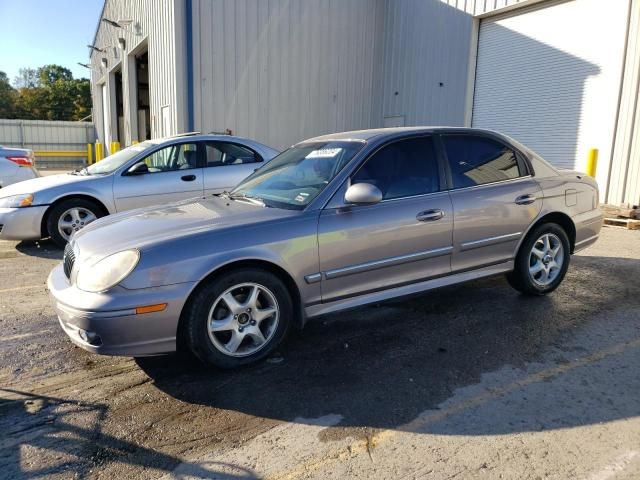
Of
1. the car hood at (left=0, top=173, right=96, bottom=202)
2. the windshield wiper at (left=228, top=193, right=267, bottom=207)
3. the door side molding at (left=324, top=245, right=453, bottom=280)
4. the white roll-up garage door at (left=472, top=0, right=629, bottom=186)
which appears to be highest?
the white roll-up garage door at (left=472, top=0, right=629, bottom=186)

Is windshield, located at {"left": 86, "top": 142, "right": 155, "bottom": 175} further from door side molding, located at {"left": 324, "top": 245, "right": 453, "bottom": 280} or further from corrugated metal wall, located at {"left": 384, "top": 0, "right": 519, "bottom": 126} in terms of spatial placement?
corrugated metal wall, located at {"left": 384, "top": 0, "right": 519, "bottom": 126}

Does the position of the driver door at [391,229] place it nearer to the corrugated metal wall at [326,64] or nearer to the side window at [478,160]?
the side window at [478,160]

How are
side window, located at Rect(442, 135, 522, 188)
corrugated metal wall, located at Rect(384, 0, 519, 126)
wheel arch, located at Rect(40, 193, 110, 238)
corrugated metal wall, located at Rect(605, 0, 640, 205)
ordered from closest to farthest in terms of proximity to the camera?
side window, located at Rect(442, 135, 522, 188), wheel arch, located at Rect(40, 193, 110, 238), corrugated metal wall, located at Rect(605, 0, 640, 205), corrugated metal wall, located at Rect(384, 0, 519, 126)

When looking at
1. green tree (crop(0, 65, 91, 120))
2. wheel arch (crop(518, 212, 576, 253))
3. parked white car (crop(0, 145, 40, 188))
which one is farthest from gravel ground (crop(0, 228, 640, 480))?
green tree (crop(0, 65, 91, 120))

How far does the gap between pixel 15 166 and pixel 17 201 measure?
15.4 feet

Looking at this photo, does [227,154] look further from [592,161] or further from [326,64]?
[326,64]

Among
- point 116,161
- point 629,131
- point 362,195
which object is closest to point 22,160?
point 116,161

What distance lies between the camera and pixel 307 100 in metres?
15.2

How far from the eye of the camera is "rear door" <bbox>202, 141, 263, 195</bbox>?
24.4 feet

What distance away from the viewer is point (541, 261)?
4801 millimetres

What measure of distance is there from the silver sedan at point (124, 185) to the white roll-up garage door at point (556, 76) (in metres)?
6.73

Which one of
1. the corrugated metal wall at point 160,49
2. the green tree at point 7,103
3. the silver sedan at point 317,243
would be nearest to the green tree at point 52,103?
the green tree at point 7,103

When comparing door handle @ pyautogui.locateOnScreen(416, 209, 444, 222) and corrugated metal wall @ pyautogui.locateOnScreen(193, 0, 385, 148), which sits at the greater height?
corrugated metal wall @ pyautogui.locateOnScreen(193, 0, 385, 148)

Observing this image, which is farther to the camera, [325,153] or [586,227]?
[586,227]
